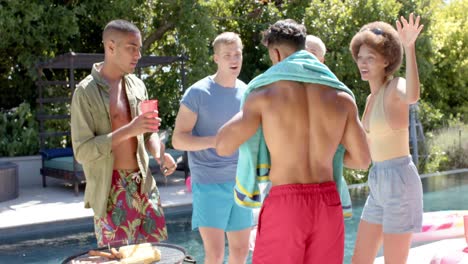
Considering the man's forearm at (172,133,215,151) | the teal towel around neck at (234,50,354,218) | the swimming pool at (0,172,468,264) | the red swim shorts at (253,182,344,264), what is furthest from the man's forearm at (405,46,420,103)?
the swimming pool at (0,172,468,264)

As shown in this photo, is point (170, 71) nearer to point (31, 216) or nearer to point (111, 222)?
point (31, 216)

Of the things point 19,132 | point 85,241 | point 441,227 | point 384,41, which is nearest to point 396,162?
point 384,41

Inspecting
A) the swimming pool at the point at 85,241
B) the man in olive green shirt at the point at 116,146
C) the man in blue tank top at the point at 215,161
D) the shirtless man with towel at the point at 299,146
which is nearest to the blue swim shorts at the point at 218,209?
the man in blue tank top at the point at 215,161

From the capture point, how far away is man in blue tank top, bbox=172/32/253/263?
12.6ft

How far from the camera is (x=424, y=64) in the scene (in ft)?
45.7

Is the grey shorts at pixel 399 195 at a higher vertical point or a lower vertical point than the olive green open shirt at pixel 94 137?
lower

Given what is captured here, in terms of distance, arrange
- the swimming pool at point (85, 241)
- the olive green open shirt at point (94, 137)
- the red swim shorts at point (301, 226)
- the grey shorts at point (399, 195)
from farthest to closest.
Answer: the swimming pool at point (85, 241) < the grey shorts at point (399, 195) < the olive green open shirt at point (94, 137) < the red swim shorts at point (301, 226)

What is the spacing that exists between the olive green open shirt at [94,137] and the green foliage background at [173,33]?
348 inches

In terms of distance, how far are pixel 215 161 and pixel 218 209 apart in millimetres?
299

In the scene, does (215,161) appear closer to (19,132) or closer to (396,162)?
(396,162)

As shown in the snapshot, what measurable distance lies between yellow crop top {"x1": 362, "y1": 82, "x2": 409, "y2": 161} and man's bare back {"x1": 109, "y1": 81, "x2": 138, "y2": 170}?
1361 millimetres

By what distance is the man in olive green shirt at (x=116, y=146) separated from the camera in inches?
126

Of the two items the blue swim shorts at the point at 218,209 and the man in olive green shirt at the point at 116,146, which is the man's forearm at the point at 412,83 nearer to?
the blue swim shorts at the point at 218,209

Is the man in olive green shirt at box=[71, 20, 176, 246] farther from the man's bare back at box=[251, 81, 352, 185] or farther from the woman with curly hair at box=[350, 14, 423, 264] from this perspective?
the woman with curly hair at box=[350, 14, 423, 264]
